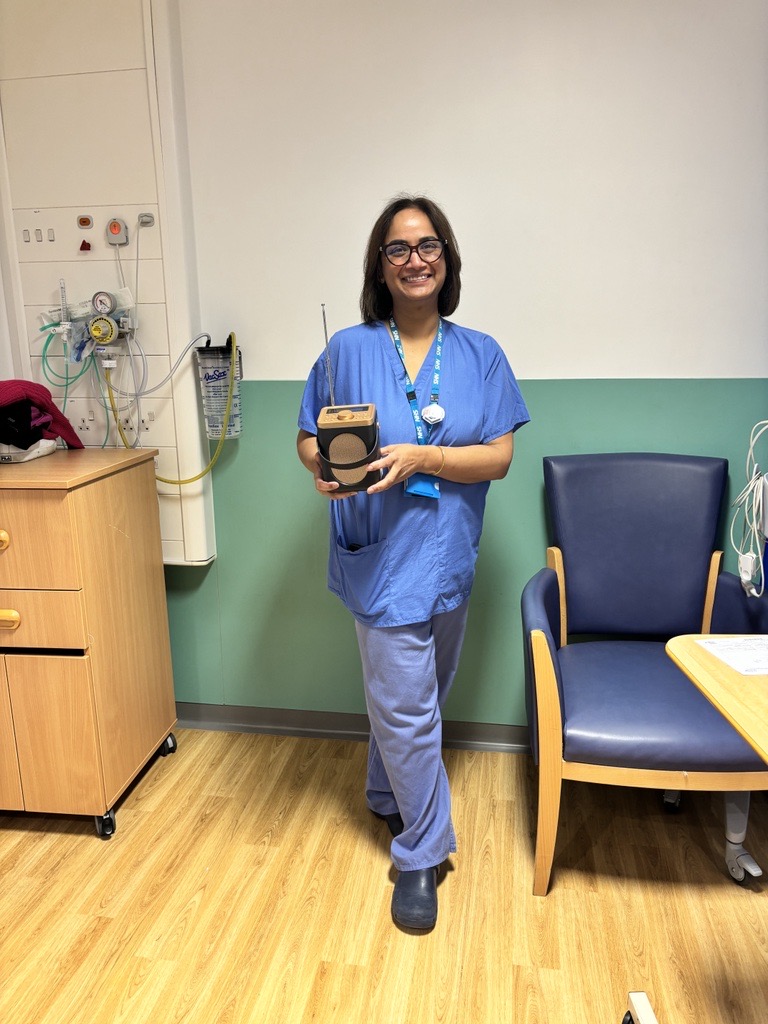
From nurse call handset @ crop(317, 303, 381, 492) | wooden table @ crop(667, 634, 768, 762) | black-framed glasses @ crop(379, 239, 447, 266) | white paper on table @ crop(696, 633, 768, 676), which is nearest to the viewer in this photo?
wooden table @ crop(667, 634, 768, 762)

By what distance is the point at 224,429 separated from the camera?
217cm

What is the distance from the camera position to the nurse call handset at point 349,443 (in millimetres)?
1414

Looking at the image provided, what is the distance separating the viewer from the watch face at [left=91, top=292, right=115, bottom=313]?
6.88 ft

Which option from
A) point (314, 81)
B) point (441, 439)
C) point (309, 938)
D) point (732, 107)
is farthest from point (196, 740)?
point (732, 107)

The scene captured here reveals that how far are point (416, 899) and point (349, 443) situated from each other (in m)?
0.99

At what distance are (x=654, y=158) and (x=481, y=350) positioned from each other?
0.77m

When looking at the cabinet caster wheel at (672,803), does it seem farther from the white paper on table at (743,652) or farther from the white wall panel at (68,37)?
the white wall panel at (68,37)

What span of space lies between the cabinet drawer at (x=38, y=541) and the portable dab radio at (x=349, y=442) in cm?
71

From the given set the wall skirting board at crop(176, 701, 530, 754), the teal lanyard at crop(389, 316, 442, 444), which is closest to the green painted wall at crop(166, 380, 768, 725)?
the wall skirting board at crop(176, 701, 530, 754)

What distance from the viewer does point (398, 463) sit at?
1.47m

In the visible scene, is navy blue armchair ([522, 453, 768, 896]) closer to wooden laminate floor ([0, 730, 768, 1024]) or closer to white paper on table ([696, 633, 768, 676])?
wooden laminate floor ([0, 730, 768, 1024])

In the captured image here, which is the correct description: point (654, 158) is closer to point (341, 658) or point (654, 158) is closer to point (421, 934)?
point (341, 658)

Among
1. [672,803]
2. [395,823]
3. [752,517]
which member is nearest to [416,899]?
[395,823]

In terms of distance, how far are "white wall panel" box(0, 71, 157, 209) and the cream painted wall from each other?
6.1 inches
